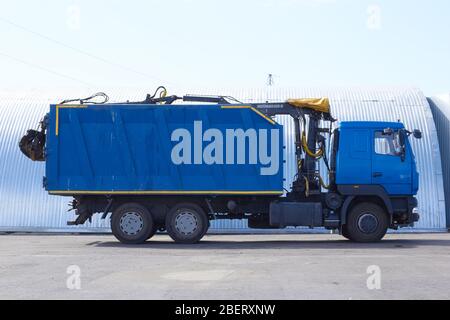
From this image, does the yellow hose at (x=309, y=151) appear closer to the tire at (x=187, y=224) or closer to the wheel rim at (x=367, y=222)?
the wheel rim at (x=367, y=222)

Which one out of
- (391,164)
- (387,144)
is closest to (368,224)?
(391,164)

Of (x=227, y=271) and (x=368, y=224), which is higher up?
(x=368, y=224)

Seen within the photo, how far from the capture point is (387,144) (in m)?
18.8

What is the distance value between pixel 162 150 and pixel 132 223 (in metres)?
1.90

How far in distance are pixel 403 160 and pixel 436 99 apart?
11.3 m

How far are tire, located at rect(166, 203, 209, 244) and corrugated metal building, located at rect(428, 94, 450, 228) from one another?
36.1 ft

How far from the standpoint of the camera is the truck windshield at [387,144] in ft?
61.5

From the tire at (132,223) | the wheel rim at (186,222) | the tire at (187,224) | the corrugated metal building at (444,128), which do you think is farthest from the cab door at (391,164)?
the corrugated metal building at (444,128)

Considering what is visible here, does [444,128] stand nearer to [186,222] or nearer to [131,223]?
[186,222]

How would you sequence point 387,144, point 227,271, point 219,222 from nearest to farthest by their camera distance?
1. point 227,271
2. point 387,144
3. point 219,222

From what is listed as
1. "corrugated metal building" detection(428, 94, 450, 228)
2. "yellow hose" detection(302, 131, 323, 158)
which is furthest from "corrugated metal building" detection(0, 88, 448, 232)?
"yellow hose" detection(302, 131, 323, 158)
